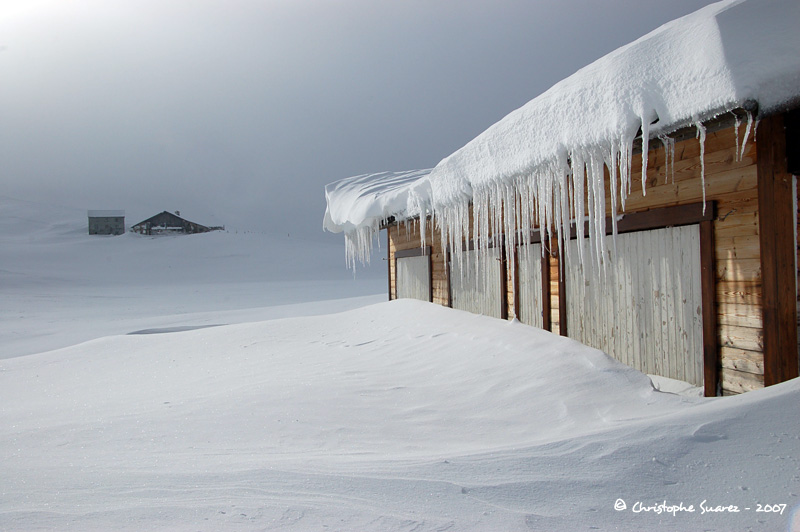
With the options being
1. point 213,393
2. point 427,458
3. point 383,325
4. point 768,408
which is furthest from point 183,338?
point 768,408

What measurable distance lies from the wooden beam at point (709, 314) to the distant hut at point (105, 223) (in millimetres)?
56582

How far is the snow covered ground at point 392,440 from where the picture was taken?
2.06 metres

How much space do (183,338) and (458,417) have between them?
7606 millimetres

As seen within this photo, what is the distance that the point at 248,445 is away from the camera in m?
3.31

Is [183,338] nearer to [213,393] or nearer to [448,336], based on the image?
[213,393]

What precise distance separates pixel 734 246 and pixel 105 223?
5830cm

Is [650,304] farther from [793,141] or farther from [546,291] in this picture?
[793,141]

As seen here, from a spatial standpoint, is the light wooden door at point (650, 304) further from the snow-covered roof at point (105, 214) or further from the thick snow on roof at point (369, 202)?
the snow-covered roof at point (105, 214)

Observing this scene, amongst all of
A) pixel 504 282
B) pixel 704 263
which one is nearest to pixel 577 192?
pixel 704 263

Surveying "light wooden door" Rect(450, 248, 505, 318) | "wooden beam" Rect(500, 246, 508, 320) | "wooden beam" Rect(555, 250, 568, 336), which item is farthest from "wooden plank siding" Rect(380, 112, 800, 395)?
"light wooden door" Rect(450, 248, 505, 318)

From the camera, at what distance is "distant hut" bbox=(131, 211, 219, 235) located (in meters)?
45.3

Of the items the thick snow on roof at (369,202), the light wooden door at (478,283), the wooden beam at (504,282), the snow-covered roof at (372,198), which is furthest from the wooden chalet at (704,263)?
the snow-covered roof at (372,198)

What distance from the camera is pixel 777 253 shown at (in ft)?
11.9

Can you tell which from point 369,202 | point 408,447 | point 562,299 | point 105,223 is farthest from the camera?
point 105,223
